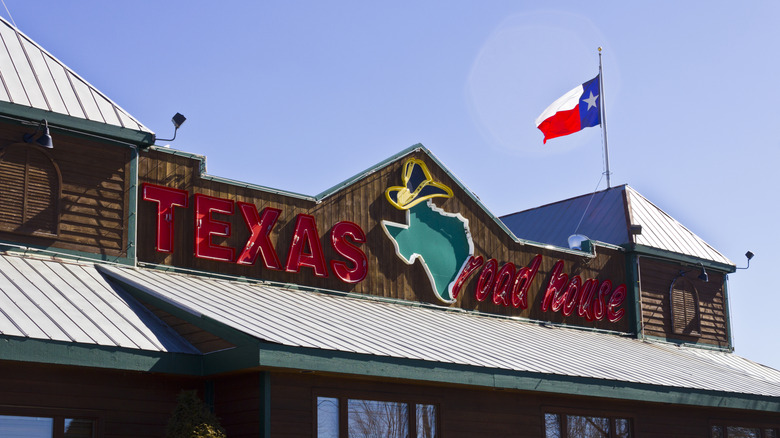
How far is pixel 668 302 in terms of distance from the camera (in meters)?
27.5

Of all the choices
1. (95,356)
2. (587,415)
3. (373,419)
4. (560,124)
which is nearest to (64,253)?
(95,356)

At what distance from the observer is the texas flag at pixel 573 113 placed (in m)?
29.3

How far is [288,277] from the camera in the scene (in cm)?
1955

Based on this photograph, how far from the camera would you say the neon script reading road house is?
18.5 metres

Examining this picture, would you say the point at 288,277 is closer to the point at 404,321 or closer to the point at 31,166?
the point at 404,321

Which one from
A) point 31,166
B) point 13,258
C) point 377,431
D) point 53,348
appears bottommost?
point 377,431

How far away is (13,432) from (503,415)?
8.52 m

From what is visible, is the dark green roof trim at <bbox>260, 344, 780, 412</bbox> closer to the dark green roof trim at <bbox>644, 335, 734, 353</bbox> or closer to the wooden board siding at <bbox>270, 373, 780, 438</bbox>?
the wooden board siding at <bbox>270, 373, 780, 438</bbox>

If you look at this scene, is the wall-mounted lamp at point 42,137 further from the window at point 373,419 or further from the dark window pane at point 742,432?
the dark window pane at point 742,432

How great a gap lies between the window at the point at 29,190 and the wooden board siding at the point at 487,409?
202 inches

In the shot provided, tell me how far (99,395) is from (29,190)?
4158mm

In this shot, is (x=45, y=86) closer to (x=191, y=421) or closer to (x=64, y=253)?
(x=64, y=253)

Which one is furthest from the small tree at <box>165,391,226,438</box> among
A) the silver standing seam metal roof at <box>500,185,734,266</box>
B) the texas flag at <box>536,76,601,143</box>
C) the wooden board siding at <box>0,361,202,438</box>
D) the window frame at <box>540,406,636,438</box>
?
the texas flag at <box>536,76,601,143</box>

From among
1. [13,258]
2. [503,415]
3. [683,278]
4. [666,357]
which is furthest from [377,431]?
[683,278]
